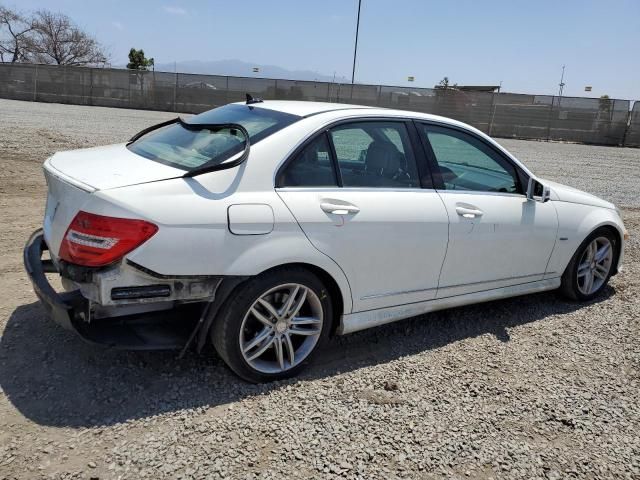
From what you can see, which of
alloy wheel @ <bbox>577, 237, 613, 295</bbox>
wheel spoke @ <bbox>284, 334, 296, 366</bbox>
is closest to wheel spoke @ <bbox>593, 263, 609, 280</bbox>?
alloy wheel @ <bbox>577, 237, 613, 295</bbox>

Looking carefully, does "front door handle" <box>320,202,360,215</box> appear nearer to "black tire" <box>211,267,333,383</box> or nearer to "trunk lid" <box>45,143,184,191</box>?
"black tire" <box>211,267,333,383</box>

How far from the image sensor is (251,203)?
9.92 ft

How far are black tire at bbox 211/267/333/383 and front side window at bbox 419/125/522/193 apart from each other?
53.3 inches

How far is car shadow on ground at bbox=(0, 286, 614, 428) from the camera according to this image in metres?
2.94

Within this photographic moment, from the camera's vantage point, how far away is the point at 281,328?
3273mm

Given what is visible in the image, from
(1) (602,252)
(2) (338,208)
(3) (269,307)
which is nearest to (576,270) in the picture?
(1) (602,252)

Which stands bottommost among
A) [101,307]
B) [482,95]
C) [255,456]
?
[255,456]

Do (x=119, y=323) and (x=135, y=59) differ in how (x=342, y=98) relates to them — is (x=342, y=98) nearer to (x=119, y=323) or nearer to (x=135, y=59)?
(x=119, y=323)

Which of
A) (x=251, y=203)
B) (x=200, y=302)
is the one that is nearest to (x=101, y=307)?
(x=200, y=302)

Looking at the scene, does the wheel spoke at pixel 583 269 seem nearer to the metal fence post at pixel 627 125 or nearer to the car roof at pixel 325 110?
the car roof at pixel 325 110

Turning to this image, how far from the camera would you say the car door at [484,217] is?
3881 millimetres

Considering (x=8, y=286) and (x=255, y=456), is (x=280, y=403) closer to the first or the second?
(x=255, y=456)

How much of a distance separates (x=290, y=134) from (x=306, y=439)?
175 cm

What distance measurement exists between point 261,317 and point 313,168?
0.97m
